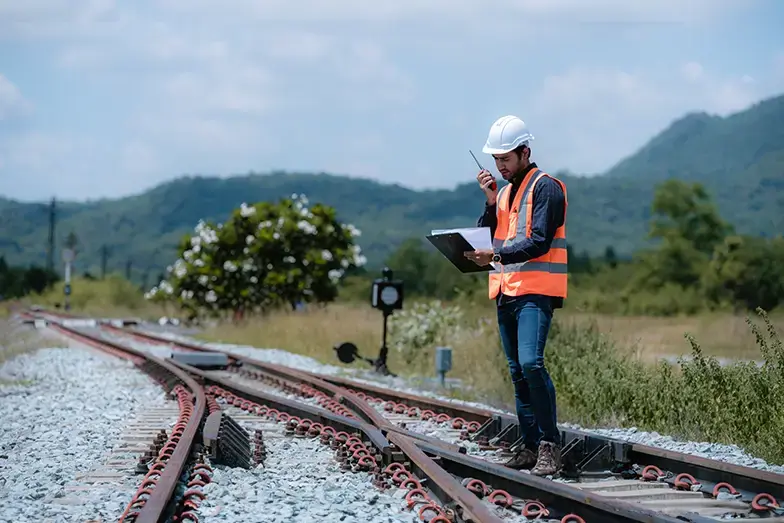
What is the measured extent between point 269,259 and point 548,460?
34012 mm

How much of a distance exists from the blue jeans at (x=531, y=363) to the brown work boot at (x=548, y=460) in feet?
0.18

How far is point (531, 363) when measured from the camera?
237 inches

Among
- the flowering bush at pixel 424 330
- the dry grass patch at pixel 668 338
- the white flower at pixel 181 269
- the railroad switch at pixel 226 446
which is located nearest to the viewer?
the railroad switch at pixel 226 446

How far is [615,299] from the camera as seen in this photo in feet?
Answer: 185

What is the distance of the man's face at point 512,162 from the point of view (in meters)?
6.24

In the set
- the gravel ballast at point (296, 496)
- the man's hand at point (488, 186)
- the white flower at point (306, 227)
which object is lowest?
the gravel ballast at point (296, 496)

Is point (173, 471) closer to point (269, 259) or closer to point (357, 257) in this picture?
point (269, 259)

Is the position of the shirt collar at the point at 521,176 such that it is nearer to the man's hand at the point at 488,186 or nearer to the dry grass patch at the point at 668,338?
the man's hand at the point at 488,186

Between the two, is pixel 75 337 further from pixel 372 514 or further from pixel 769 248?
pixel 769 248

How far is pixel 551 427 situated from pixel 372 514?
1.56 metres

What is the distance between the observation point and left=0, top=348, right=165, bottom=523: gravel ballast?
17.8 feet

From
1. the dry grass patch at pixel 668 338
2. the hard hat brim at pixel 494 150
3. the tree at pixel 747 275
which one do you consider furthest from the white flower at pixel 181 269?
the hard hat brim at pixel 494 150

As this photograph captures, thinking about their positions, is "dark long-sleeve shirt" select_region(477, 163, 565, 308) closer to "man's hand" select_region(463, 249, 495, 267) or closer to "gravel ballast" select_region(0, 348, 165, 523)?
"man's hand" select_region(463, 249, 495, 267)

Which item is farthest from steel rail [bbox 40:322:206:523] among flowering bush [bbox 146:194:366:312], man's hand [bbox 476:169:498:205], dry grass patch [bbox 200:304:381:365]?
flowering bush [bbox 146:194:366:312]
